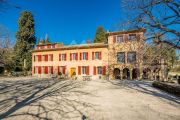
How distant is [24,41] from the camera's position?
3466 centimetres

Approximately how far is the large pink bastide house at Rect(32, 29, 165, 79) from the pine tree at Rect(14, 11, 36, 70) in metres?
4.85

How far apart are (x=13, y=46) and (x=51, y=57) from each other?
1106 centimetres

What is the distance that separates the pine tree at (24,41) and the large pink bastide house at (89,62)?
15.9ft

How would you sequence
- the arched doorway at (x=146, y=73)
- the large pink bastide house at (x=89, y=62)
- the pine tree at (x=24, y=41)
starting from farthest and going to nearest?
the pine tree at (x=24, y=41) → the large pink bastide house at (x=89, y=62) → the arched doorway at (x=146, y=73)

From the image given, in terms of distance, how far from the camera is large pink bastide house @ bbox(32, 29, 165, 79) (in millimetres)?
22969

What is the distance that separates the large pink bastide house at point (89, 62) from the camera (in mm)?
22969

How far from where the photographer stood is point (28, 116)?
18.9ft

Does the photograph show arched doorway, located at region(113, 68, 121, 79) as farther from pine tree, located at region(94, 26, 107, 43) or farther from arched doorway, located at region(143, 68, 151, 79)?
pine tree, located at region(94, 26, 107, 43)

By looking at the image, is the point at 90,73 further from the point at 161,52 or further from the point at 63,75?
the point at 161,52

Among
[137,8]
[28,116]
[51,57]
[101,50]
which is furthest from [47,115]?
[51,57]

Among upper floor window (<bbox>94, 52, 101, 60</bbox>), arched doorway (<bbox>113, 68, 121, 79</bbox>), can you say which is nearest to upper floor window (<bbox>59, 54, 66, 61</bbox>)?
upper floor window (<bbox>94, 52, 101, 60</bbox>)

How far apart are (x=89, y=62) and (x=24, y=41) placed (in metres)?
17.5

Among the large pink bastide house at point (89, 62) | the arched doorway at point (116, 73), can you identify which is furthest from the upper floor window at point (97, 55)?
the arched doorway at point (116, 73)

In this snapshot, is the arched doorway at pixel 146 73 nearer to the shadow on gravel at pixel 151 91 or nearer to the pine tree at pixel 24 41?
the shadow on gravel at pixel 151 91
